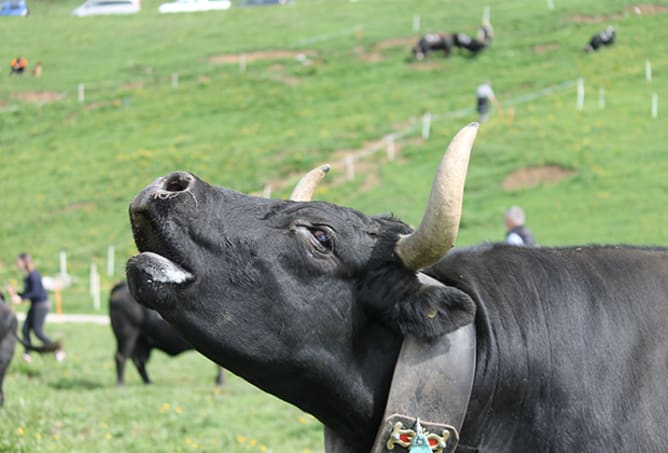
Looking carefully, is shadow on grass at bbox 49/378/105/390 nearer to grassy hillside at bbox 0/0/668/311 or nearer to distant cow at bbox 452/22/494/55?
grassy hillside at bbox 0/0/668/311

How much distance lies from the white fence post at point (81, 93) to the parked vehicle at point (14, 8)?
804 centimetres

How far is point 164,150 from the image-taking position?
3938cm

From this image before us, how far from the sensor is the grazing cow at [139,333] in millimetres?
16781

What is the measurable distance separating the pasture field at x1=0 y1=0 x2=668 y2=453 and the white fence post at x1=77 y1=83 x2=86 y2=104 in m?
0.20

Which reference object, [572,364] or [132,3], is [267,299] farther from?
[132,3]

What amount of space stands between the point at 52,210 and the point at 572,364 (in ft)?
108

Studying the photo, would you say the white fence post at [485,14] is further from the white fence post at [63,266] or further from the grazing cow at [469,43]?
the white fence post at [63,266]

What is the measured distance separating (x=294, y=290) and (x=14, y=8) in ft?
80.2

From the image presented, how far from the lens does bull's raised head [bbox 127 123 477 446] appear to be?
3941mm

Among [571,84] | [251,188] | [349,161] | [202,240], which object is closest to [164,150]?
[251,188]

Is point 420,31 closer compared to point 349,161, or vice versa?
point 349,161

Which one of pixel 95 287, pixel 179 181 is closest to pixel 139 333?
pixel 95 287

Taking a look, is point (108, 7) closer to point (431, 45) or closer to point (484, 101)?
point (484, 101)

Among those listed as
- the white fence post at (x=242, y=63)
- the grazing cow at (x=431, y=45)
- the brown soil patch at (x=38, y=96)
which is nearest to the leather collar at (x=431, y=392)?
the brown soil patch at (x=38, y=96)
